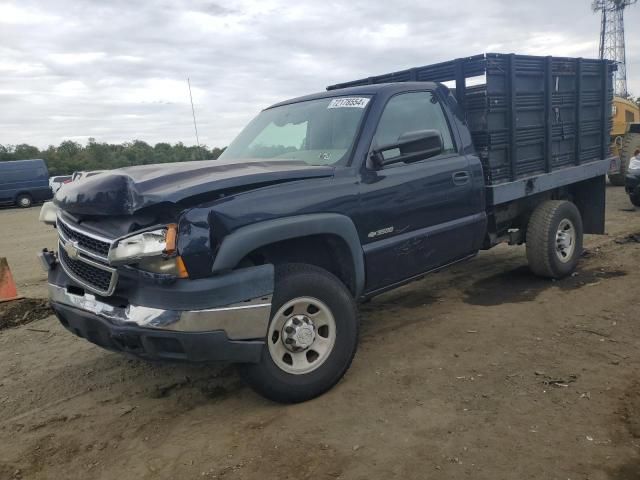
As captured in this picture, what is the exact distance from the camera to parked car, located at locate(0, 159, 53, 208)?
23672 mm

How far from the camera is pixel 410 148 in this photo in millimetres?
3717

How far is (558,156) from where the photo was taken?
585cm

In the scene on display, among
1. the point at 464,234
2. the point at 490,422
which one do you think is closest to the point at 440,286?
the point at 464,234

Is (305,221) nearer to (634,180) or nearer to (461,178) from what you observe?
(461,178)

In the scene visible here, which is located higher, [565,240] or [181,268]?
[181,268]

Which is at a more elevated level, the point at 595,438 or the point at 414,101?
the point at 414,101

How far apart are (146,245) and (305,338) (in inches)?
43.3

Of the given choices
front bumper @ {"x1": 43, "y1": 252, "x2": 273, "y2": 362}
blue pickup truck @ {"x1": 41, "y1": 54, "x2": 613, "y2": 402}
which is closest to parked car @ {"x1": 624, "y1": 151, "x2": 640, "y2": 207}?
blue pickup truck @ {"x1": 41, "y1": 54, "x2": 613, "y2": 402}

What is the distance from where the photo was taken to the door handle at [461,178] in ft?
14.6

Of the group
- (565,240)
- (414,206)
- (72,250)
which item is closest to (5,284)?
(72,250)

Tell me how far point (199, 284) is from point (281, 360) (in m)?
0.73

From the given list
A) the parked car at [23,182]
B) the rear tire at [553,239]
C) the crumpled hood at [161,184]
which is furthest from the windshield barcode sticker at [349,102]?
the parked car at [23,182]

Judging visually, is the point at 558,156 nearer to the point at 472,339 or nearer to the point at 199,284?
the point at 472,339

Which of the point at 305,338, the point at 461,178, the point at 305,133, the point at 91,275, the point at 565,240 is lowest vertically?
the point at 565,240
